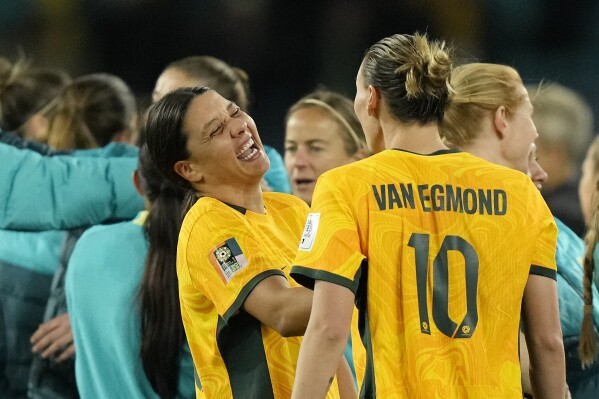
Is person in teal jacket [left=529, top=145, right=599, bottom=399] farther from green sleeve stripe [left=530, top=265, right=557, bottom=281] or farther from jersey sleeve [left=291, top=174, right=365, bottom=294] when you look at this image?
jersey sleeve [left=291, top=174, right=365, bottom=294]

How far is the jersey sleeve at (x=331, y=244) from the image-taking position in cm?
182

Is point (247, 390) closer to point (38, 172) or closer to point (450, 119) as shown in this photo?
point (450, 119)

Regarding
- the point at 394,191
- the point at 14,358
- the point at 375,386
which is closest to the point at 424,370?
the point at 375,386

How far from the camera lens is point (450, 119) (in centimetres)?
243

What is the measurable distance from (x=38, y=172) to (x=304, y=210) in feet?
3.81

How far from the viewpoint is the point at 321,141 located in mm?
3545

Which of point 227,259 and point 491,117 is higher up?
point 491,117

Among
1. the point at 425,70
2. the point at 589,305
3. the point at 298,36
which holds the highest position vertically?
the point at 425,70

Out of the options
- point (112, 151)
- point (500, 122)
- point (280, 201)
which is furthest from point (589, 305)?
point (112, 151)

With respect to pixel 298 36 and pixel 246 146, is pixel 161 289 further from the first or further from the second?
pixel 298 36

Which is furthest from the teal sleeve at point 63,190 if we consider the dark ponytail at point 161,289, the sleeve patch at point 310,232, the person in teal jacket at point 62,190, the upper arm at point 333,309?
the upper arm at point 333,309

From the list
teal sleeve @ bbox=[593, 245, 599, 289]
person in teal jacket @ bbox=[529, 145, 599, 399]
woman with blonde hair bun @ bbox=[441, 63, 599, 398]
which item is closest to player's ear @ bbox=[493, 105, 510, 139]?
woman with blonde hair bun @ bbox=[441, 63, 599, 398]

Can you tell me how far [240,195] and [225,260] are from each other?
21cm

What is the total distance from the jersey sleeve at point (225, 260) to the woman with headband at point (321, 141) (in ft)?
4.77
